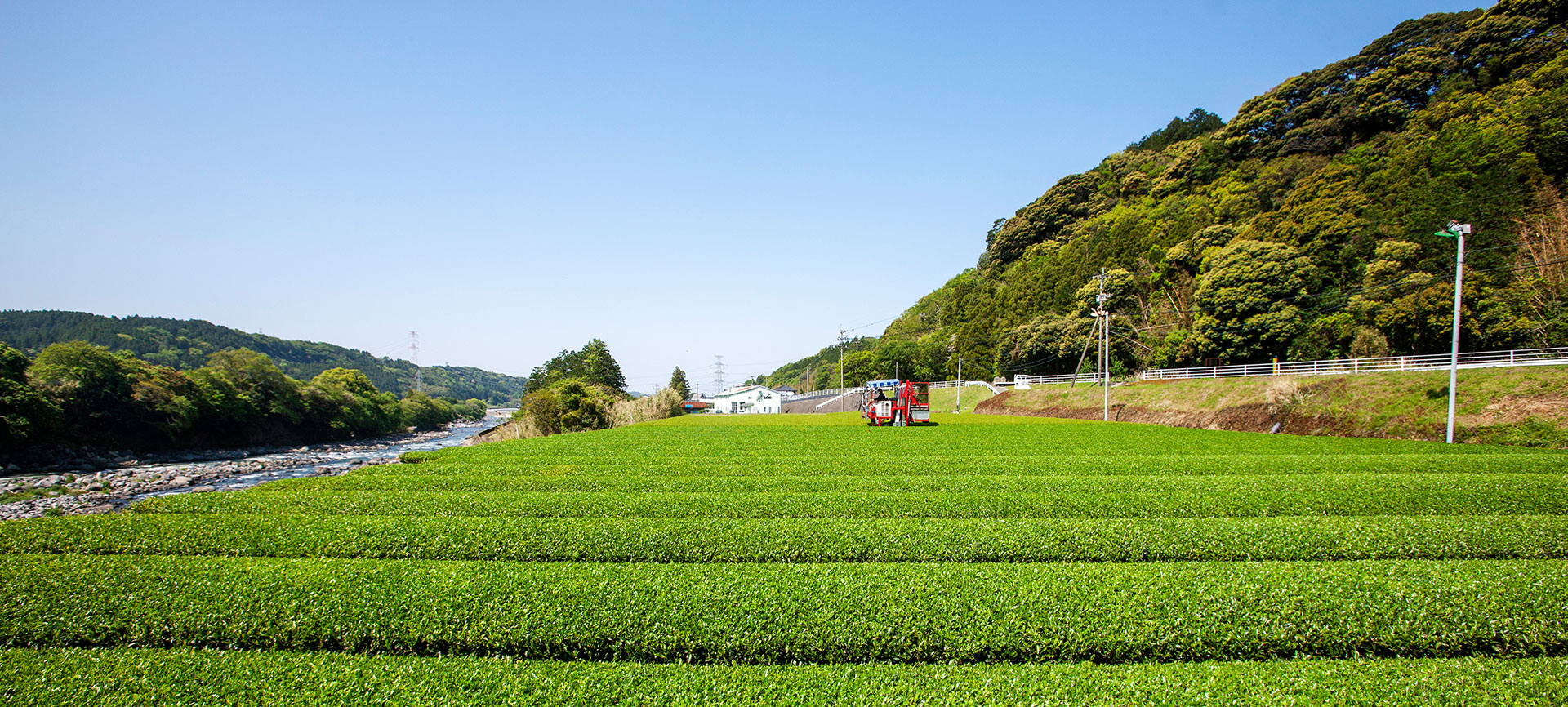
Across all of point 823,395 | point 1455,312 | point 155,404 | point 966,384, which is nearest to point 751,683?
point 1455,312

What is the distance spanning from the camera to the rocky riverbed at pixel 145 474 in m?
22.4

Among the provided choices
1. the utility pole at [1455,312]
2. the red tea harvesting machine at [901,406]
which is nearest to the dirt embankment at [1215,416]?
the utility pole at [1455,312]

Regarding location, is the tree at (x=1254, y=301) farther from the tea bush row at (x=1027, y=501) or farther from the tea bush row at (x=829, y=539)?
the tea bush row at (x=829, y=539)

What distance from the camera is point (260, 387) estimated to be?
54.3 metres

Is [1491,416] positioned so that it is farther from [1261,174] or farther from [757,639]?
[1261,174]

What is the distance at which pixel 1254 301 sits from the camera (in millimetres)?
39969

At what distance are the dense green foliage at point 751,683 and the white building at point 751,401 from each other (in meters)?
79.4

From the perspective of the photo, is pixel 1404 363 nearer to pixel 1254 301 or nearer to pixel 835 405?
pixel 1254 301

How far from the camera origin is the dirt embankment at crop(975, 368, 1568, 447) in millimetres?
19422

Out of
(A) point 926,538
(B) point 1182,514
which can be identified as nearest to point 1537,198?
(B) point 1182,514

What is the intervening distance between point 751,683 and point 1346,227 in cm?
5416

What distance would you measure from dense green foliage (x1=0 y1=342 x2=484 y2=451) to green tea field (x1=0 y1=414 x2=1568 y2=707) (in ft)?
133

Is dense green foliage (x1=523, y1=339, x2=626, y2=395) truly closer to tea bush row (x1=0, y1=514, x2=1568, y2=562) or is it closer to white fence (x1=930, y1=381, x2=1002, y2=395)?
white fence (x1=930, y1=381, x2=1002, y2=395)

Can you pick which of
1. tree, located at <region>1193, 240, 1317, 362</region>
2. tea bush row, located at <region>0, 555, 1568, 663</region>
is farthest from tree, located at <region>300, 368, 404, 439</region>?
tree, located at <region>1193, 240, 1317, 362</region>
